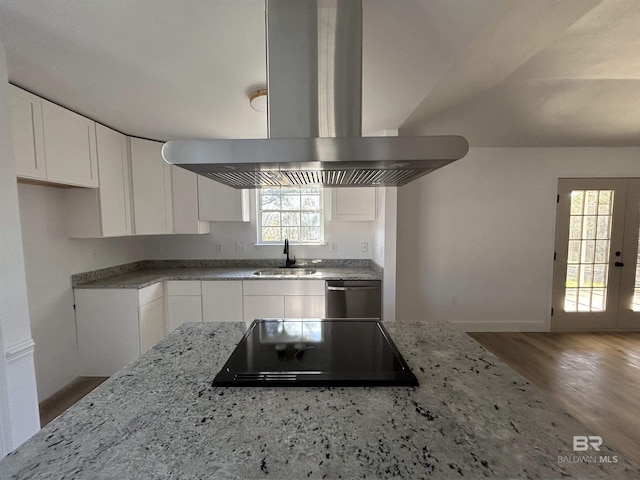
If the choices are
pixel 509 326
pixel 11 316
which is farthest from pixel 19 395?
pixel 509 326

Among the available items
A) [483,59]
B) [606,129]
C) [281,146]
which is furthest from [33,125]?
[606,129]

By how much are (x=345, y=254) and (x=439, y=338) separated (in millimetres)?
2298

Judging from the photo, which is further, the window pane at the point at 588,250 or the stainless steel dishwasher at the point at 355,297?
the window pane at the point at 588,250

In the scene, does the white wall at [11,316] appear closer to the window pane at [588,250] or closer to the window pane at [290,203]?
the window pane at [290,203]

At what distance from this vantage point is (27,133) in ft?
6.17

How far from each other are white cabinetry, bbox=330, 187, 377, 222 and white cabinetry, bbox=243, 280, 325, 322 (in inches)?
33.8

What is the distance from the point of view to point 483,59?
199 cm

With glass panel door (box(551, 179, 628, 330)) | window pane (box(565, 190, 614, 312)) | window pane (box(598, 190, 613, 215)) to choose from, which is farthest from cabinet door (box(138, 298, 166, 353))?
window pane (box(598, 190, 613, 215))

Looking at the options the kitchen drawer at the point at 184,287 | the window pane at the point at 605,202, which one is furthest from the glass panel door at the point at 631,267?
the kitchen drawer at the point at 184,287

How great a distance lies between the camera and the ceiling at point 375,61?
1290mm

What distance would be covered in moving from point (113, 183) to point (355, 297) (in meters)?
2.69

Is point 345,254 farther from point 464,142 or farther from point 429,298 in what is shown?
point 464,142

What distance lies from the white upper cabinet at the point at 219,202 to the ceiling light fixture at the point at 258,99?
1359 millimetres

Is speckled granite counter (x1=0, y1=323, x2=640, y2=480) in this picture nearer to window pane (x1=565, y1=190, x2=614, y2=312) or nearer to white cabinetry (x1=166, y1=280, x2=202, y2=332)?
white cabinetry (x1=166, y1=280, x2=202, y2=332)
